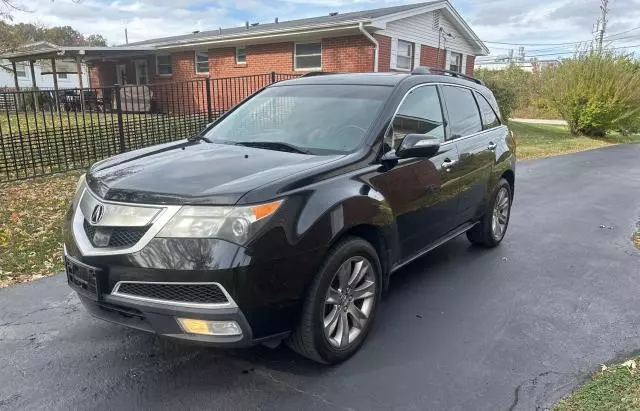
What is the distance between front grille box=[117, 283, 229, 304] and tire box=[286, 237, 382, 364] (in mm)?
552

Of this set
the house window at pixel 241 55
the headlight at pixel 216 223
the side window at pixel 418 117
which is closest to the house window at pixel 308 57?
the house window at pixel 241 55

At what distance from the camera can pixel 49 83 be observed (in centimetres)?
4606

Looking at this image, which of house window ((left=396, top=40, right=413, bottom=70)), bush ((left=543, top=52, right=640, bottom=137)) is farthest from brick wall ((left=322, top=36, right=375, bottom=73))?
bush ((left=543, top=52, right=640, bottom=137))

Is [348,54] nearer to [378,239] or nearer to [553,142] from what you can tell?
[553,142]

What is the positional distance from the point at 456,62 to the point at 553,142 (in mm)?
7492

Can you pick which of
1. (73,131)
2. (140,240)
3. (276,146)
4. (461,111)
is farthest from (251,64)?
(140,240)

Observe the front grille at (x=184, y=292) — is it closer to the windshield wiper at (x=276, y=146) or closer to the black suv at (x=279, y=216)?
the black suv at (x=279, y=216)

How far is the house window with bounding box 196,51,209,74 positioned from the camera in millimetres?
23062

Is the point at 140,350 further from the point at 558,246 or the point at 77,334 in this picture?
the point at 558,246

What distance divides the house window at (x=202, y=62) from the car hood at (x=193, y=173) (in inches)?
808

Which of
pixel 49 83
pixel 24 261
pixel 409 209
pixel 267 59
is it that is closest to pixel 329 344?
pixel 409 209

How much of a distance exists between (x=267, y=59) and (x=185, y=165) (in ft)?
60.2

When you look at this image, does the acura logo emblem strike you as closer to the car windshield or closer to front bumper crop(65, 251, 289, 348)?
front bumper crop(65, 251, 289, 348)

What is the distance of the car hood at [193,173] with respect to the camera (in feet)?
9.08
